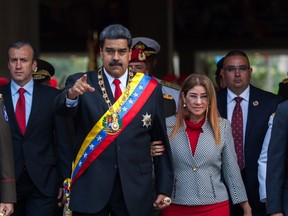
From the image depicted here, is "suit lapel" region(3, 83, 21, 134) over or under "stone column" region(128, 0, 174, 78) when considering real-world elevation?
under

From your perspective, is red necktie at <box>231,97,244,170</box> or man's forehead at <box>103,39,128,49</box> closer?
man's forehead at <box>103,39,128,49</box>

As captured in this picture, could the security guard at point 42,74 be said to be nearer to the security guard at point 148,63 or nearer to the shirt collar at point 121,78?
the security guard at point 148,63

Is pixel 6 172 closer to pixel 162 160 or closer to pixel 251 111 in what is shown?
pixel 162 160

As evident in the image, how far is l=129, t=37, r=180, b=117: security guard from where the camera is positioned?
A: 7.84 meters

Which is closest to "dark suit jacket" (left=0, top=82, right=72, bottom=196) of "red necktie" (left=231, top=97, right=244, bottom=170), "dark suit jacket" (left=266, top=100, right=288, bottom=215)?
"red necktie" (left=231, top=97, right=244, bottom=170)

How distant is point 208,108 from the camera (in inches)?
281

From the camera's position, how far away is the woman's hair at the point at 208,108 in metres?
7.07

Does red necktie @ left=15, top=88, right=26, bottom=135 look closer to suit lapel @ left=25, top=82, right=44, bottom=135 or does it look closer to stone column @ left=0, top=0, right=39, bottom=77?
suit lapel @ left=25, top=82, right=44, bottom=135

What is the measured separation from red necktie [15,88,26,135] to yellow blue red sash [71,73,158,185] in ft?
2.60

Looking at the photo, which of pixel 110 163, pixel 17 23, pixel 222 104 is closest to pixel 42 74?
pixel 222 104

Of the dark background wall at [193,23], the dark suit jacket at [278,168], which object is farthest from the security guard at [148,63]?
the dark background wall at [193,23]

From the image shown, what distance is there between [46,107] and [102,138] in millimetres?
1056

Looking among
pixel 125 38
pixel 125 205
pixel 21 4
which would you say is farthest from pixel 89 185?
pixel 21 4

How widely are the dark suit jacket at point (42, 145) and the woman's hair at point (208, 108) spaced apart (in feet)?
2.76
